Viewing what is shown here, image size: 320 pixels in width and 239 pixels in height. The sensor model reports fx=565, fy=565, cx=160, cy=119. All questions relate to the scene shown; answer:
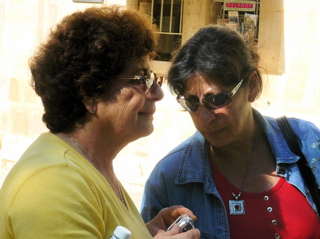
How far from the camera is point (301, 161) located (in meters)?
2.66

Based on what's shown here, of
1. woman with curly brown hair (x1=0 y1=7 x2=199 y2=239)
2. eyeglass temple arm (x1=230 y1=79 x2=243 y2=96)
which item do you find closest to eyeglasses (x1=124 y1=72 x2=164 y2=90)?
woman with curly brown hair (x1=0 y1=7 x2=199 y2=239)

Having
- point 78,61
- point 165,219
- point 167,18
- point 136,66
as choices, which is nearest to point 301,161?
point 165,219

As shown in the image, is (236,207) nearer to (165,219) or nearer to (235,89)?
(165,219)

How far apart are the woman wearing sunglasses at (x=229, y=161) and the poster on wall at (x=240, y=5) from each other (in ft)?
15.0

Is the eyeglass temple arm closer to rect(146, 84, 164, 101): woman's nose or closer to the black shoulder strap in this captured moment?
the black shoulder strap

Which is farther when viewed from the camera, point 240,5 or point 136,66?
point 240,5

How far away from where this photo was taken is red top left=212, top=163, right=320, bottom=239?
2.51 meters

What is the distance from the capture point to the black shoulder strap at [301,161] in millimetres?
2567

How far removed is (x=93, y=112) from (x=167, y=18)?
19.0ft

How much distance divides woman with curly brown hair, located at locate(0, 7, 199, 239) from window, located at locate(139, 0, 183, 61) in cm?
540

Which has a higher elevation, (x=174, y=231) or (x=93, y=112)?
(x=93, y=112)

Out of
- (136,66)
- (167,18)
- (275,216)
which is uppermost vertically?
(167,18)

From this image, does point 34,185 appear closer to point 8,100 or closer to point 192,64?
point 192,64

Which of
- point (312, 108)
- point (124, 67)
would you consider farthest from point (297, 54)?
point (124, 67)
